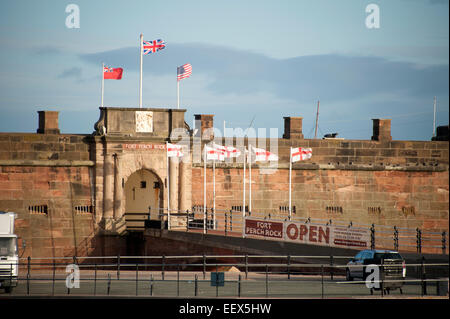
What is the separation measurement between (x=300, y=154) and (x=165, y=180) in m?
6.78

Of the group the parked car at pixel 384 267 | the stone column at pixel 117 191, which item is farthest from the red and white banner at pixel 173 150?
the parked car at pixel 384 267

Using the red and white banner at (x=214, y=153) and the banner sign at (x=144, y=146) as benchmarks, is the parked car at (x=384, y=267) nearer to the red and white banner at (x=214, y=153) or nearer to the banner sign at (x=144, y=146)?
the red and white banner at (x=214, y=153)

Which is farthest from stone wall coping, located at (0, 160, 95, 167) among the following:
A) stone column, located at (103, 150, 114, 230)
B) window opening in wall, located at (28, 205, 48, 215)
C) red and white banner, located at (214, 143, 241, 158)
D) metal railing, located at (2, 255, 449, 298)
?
metal railing, located at (2, 255, 449, 298)

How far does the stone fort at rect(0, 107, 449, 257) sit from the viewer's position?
125ft

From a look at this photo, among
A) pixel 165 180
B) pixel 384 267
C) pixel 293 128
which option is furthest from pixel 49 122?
pixel 384 267

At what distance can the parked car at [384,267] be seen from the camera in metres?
24.1

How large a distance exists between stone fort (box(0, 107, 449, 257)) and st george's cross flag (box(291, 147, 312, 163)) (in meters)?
0.48

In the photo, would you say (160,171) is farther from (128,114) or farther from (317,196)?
(317,196)

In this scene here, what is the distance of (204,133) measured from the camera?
40906mm

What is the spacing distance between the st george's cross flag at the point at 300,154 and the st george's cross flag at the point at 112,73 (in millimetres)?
9039
